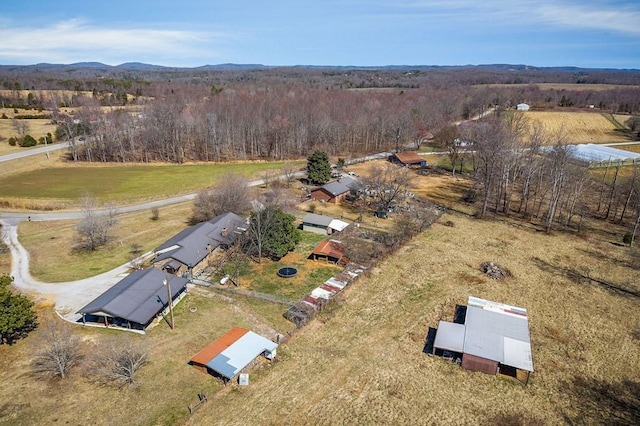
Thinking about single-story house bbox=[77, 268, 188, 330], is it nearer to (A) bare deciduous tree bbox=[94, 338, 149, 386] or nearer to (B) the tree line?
(A) bare deciduous tree bbox=[94, 338, 149, 386]

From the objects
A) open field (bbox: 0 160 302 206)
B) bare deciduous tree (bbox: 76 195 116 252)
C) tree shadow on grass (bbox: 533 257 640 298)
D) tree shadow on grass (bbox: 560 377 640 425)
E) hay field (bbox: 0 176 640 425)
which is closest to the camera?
hay field (bbox: 0 176 640 425)

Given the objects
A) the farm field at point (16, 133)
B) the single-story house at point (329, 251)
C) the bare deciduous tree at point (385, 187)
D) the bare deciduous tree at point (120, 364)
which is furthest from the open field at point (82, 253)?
the farm field at point (16, 133)

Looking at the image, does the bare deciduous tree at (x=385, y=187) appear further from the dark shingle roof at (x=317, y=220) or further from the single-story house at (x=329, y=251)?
the single-story house at (x=329, y=251)

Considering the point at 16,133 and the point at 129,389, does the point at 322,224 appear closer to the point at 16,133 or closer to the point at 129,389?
the point at 129,389

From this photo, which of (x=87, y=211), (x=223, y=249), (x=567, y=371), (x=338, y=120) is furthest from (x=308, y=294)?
(x=338, y=120)

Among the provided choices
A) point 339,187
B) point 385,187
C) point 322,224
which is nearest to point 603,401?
point 322,224

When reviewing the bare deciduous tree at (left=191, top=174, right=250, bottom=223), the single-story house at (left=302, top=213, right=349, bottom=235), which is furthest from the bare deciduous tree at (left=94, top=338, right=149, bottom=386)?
the single-story house at (left=302, top=213, right=349, bottom=235)
